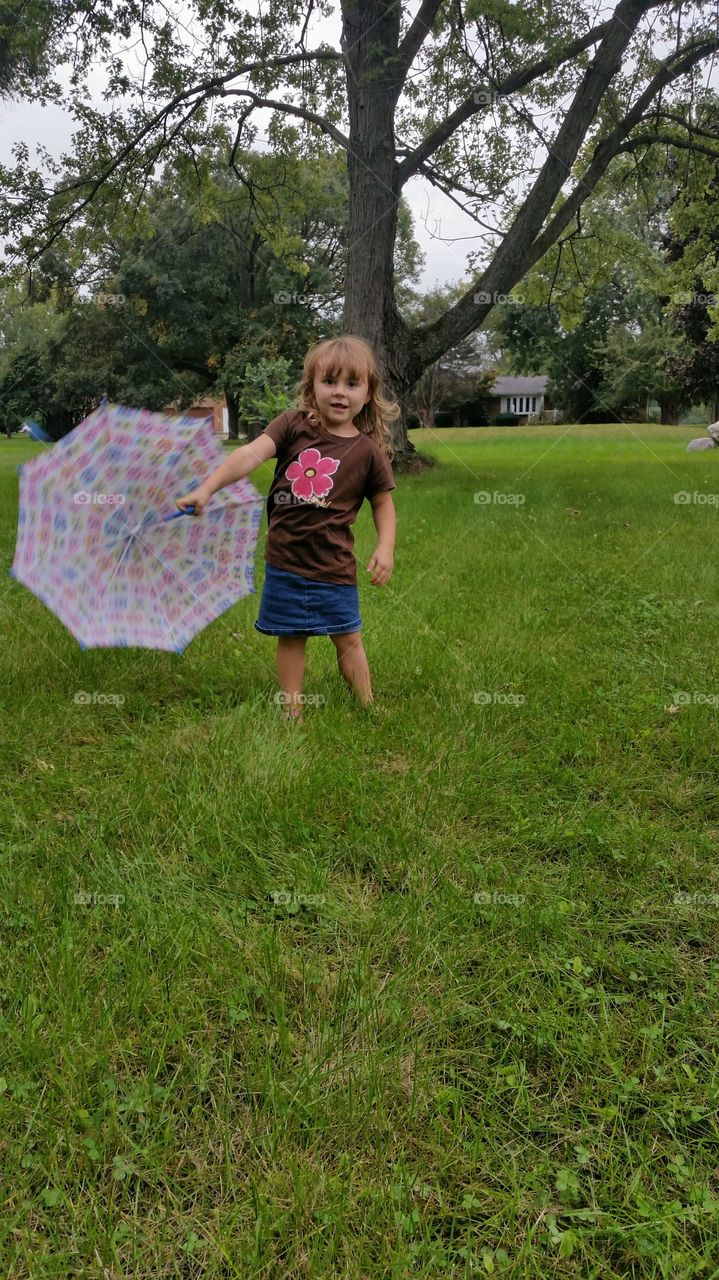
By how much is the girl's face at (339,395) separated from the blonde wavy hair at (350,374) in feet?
0.07

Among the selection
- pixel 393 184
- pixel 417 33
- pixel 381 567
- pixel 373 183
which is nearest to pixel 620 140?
pixel 417 33

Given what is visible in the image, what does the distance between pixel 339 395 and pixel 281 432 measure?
12.3 inches

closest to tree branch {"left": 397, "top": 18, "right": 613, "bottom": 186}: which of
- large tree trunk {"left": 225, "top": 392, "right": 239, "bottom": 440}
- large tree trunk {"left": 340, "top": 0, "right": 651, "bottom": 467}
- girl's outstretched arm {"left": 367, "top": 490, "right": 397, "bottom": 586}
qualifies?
large tree trunk {"left": 340, "top": 0, "right": 651, "bottom": 467}

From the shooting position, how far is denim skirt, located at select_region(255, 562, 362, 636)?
349 cm

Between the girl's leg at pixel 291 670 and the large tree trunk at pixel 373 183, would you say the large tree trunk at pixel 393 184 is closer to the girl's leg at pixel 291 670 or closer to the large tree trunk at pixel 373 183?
the large tree trunk at pixel 373 183

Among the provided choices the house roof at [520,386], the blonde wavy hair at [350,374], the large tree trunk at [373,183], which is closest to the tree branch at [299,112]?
the large tree trunk at [373,183]

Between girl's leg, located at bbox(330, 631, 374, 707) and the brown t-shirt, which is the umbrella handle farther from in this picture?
girl's leg, located at bbox(330, 631, 374, 707)

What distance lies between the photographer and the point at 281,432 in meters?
3.43

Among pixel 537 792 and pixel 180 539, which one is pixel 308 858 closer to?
pixel 537 792

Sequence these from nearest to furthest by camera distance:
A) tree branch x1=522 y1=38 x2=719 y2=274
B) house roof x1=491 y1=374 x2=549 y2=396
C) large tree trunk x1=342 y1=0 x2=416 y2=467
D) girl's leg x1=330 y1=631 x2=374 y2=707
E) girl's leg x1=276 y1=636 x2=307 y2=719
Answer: girl's leg x1=276 y1=636 x2=307 y2=719, girl's leg x1=330 y1=631 x2=374 y2=707, large tree trunk x1=342 y1=0 x2=416 y2=467, tree branch x1=522 y1=38 x2=719 y2=274, house roof x1=491 y1=374 x2=549 y2=396

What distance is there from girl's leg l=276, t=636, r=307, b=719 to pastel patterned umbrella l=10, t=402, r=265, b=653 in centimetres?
41

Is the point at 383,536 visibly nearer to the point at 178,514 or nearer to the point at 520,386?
the point at 178,514

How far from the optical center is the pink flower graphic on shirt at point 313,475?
342cm

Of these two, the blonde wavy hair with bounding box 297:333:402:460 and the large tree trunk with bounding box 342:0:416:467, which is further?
the large tree trunk with bounding box 342:0:416:467
